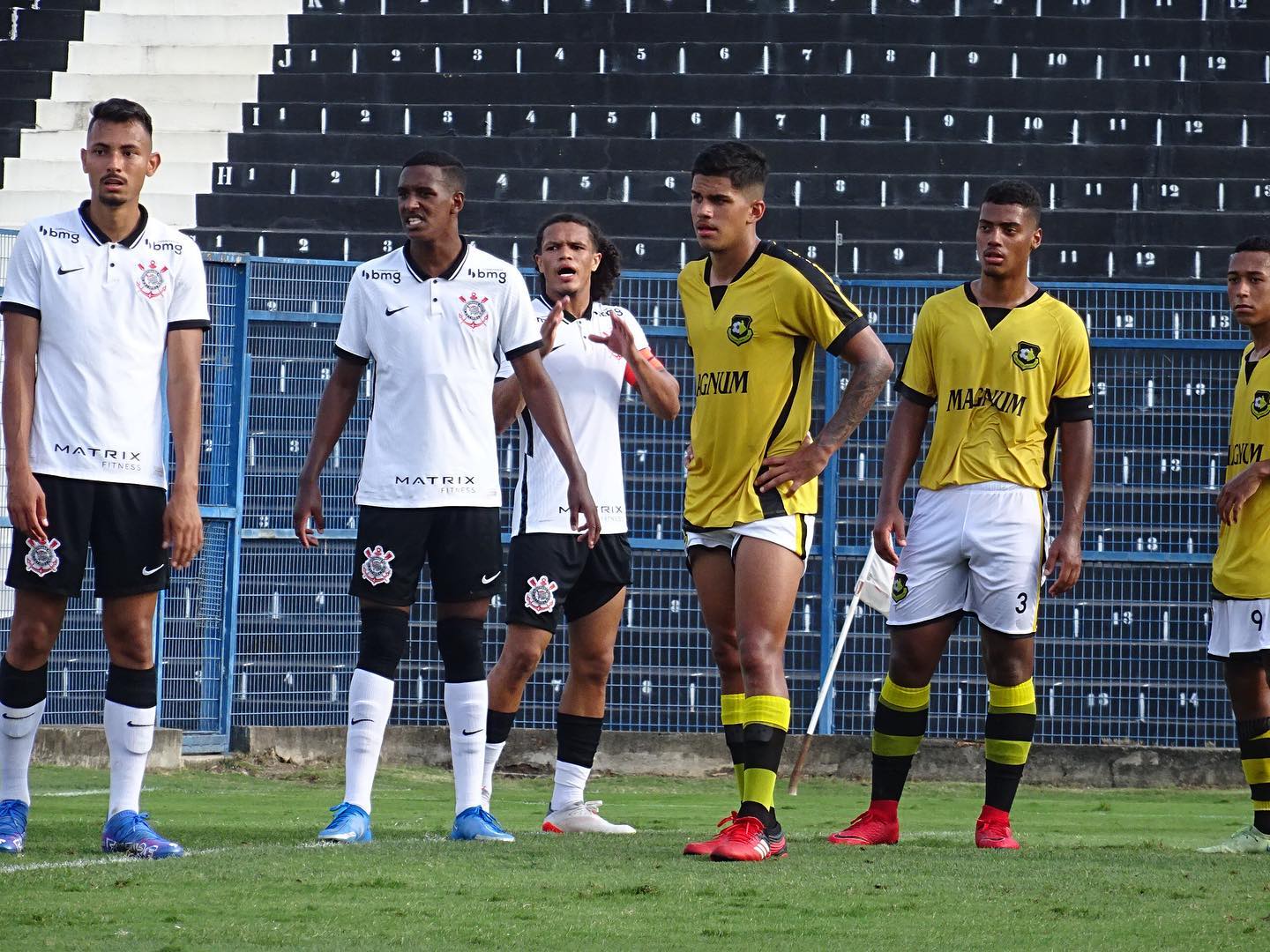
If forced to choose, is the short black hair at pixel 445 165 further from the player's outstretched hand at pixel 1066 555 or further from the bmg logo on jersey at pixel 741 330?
the player's outstretched hand at pixel 1066 555

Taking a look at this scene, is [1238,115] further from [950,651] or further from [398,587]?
[398,587]

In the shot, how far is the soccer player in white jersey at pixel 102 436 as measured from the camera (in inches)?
212

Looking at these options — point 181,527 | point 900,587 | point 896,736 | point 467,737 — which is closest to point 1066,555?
point 900,587

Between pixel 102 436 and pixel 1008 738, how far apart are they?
10.6 feet

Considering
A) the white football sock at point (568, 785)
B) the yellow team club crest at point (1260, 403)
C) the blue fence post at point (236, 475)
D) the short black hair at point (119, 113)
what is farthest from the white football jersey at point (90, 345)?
the blue fence post at point (236, 475)

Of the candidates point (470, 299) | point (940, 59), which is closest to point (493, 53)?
point (940, 59)

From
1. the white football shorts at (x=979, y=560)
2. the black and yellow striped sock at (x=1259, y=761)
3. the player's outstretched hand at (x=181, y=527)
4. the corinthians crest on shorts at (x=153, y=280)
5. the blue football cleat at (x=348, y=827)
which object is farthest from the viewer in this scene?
the black and yellow striped sock at (x=1259, y=761)

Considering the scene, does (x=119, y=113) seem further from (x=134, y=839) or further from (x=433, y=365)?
(x=134, y=839)

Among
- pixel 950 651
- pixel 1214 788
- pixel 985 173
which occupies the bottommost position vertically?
pixel 1214 788

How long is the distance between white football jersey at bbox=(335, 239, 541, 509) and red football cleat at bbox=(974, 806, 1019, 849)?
2.02 m

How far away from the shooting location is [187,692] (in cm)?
1123

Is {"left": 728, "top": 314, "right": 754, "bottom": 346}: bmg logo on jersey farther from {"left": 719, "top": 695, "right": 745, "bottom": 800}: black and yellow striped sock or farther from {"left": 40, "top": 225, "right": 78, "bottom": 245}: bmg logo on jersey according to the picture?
{"left": 40, "top": 225, "right": 78, "bottom": 245}: bmg logo on jersey

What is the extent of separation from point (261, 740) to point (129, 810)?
5795mm

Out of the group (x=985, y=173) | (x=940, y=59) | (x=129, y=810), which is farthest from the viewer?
(x=940, y=59)
